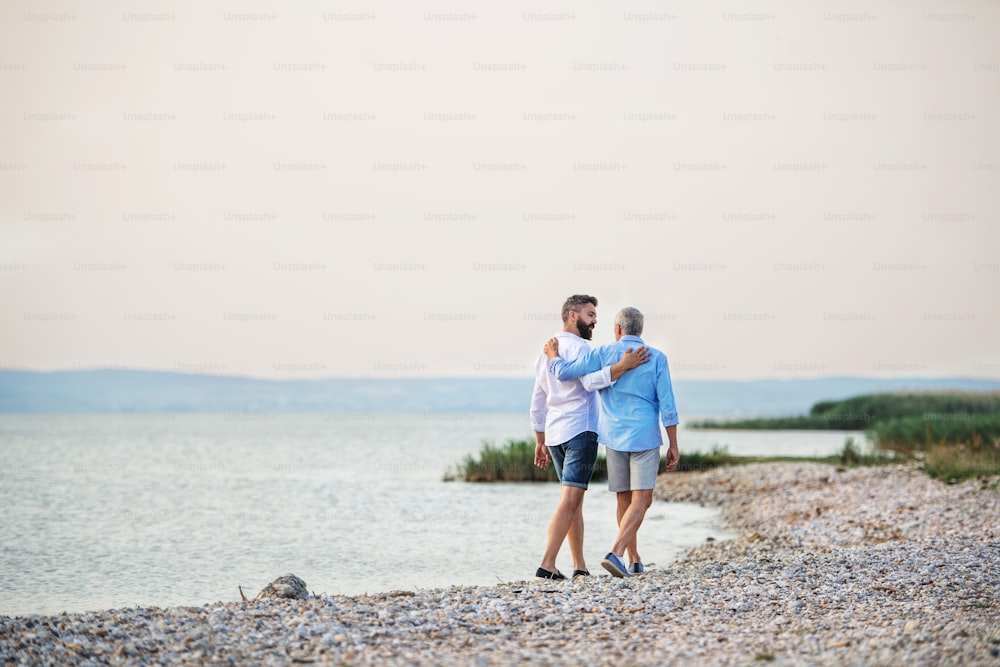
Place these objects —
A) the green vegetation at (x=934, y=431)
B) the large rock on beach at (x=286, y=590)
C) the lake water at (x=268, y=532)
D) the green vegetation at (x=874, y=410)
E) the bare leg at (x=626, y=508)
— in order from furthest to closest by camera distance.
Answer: the green vegetation at (x=874, y=410)
the green vegetation at (x=934, y=431)
the lake water at (x=268, y=532)
the bare leg at (x=626, y=508)
the large rock on beach at (x=286, y=590)

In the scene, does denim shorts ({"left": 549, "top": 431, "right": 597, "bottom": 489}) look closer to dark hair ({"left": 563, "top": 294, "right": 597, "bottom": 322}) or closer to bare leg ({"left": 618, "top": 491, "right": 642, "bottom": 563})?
bare leg ({"left": 618, "top": 491, "right": 642, "bottom": 563})

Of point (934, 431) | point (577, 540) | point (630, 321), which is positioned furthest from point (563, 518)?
point (934, 431)

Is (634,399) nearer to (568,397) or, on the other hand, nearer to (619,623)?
(568,397)

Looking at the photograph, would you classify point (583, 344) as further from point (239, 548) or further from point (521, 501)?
point (521, 501)

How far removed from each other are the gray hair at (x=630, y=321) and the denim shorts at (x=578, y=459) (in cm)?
90

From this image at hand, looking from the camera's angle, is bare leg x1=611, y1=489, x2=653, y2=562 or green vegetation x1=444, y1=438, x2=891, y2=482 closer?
bare leg x1=611, y1=489, x2=653, y2=562

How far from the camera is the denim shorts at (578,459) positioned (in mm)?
8203

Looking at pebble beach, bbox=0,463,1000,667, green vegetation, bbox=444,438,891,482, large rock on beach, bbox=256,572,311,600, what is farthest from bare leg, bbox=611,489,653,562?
green vegetation, bbox=444,438,891,482

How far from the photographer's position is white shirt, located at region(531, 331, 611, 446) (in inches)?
322

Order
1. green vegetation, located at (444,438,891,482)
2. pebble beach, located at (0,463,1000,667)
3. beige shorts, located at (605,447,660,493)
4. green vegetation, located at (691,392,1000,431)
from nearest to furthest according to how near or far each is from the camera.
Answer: pebble beach, located at (0,463,1000,667) < beige shorts, located at (605,447,660,493) < green vegetation, located at (444,438,891,482) < green vegetation, located at (691,392,1000,431)

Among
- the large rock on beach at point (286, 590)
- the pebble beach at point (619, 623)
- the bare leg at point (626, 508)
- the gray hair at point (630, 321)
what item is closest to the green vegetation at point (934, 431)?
the pebble beach at point (619, 623)

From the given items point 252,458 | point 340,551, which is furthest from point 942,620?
point 252,458

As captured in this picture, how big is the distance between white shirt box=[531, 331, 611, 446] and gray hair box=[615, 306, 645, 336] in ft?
1.32

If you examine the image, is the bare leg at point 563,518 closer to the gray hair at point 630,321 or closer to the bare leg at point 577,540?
the bare leg at point 577,540
